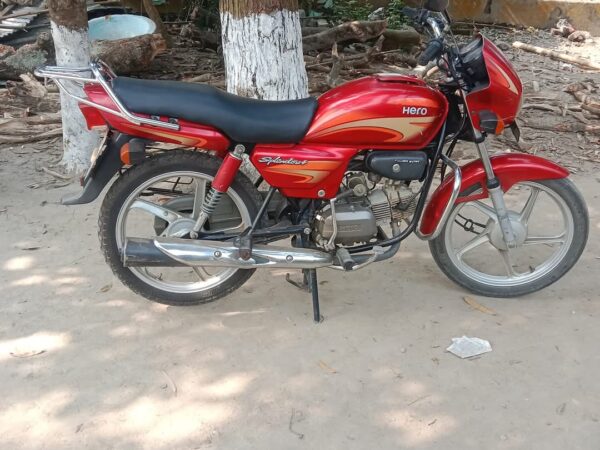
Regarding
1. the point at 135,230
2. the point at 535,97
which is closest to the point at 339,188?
the point at 135,230

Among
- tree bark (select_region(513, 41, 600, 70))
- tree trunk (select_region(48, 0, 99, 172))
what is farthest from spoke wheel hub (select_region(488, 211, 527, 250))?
tree bark (select_region(513, 41, 600, 70))

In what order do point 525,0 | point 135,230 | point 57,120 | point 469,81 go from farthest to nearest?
point 525,0
point 57,120
point 135,230
point 469,81

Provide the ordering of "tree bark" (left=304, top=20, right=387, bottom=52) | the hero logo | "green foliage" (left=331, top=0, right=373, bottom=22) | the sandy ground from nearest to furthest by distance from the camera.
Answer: the sandy ground, the hero logo, "tree bark" (left=304, top=20, right=387, bottom=52), "green foliage" (left=331, top=0, right=373, bottom=22)

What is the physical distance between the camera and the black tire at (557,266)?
327 cm

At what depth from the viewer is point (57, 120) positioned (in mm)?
6113

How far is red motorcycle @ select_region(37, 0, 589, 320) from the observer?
9.54 ft

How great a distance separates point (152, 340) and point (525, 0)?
9.46 m

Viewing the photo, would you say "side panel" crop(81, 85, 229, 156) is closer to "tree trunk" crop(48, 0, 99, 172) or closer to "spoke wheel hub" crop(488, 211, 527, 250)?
"spoke wheel hub" crop(488, 211, 527, 250)

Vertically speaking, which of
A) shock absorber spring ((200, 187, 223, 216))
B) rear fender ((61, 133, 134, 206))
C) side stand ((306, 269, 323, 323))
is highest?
rear fender ((61, 133, 134, 206))

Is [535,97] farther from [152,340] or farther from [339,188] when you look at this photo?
[152,340]

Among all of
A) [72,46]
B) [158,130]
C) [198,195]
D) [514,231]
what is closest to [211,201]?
[198,195]

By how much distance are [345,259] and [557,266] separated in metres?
1.19

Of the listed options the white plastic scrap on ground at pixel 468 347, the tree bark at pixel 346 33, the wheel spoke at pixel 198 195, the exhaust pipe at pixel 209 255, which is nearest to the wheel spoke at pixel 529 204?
the white plastic scrap on ground at pixel 468 347

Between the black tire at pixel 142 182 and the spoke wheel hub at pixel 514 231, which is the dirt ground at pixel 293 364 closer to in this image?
the black tire at pixel 142 182
